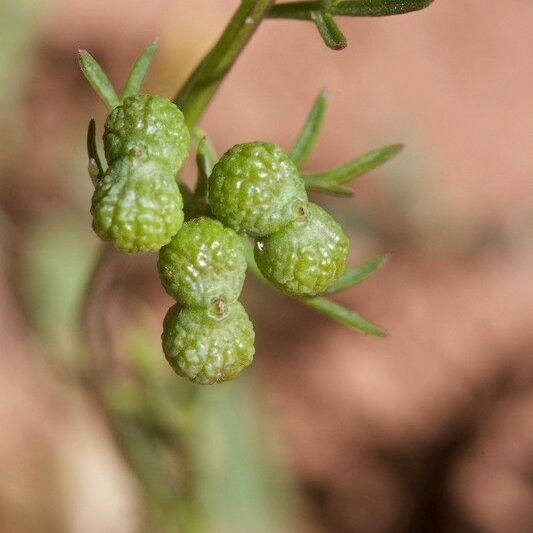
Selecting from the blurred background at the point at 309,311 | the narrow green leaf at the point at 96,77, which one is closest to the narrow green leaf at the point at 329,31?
the narrow green leaf at the point at 96,77

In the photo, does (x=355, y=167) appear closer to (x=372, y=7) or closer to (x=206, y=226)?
(x=372, y=7)

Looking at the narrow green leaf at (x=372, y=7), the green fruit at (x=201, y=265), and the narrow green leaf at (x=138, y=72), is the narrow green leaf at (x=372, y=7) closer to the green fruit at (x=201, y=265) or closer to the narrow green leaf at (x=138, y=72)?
the narrow green leaf at (x=138, y=72)

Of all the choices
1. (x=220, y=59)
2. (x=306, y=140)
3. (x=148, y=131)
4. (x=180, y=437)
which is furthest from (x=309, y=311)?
(x=148, y=131)

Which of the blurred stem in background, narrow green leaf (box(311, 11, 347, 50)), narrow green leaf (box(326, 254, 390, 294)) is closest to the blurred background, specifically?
the blurred stem in background

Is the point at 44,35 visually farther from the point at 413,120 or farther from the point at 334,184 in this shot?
the point at 334,184

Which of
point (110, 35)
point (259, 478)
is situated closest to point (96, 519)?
point (259, 478)
